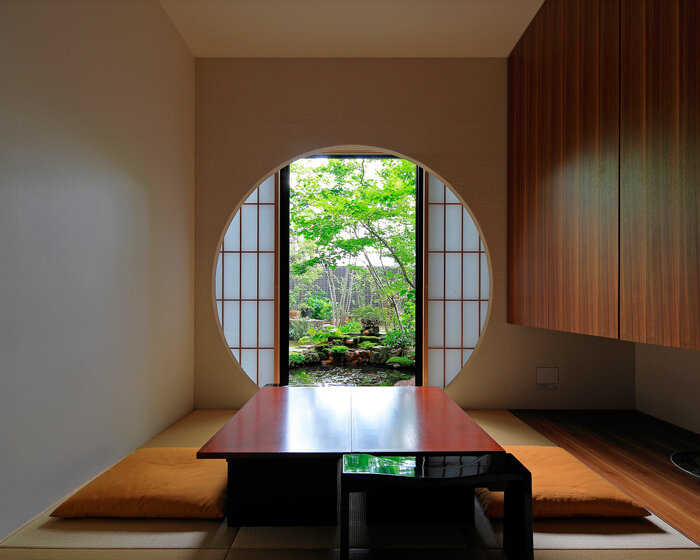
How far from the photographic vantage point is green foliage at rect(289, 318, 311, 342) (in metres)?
9.22

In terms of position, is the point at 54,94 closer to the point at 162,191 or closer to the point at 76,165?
the point at 76,165

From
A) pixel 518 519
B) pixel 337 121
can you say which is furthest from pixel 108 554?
pixel 337 121

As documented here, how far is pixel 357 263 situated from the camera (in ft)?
29.4

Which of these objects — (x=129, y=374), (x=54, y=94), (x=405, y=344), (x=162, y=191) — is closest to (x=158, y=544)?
(x=129, y=374)

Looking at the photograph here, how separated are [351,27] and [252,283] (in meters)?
2.31

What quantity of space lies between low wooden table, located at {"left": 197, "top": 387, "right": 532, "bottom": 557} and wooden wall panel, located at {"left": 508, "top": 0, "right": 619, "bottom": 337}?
1.12 metres

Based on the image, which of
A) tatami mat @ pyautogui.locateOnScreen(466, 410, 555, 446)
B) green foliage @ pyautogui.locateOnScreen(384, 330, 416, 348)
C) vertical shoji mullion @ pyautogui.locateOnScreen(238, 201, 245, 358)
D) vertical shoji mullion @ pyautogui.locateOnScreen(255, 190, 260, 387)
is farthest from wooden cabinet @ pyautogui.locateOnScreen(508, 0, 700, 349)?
green foliage @ pyautogui.locateOnScreen(384, 330, 416, 348)

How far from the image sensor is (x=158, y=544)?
1.93m

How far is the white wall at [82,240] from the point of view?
196 centimetres

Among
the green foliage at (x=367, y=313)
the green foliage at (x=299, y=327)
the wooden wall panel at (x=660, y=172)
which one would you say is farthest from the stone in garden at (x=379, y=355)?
the wooden wall panel at (x=660, y=172)

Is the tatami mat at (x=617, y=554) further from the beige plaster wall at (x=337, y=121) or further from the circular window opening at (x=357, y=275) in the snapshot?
the circular window opening at (x=357, y=275)

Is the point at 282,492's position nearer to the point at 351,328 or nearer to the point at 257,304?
the point at 257,304

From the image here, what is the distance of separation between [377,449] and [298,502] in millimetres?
463

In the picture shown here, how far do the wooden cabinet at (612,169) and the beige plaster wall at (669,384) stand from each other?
107 centimetres
